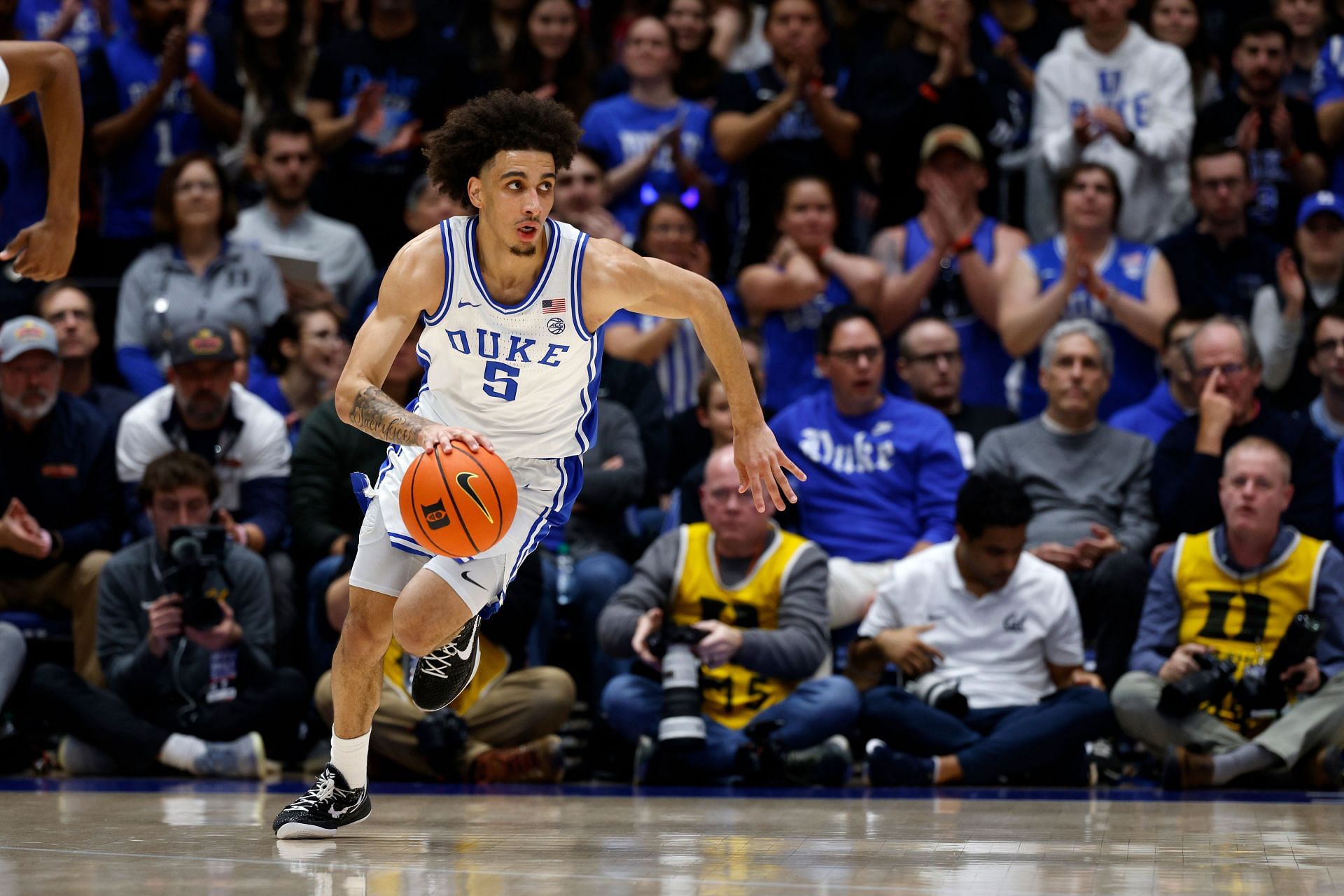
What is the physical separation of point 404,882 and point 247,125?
734 centimetres

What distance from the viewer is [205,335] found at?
7762mm

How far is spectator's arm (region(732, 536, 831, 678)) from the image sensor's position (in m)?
6.91

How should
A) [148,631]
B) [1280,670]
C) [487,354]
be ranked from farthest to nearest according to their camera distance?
1. [148,631]
2. [1280,670]
3. [487,354]

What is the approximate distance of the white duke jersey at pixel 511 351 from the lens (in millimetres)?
5051

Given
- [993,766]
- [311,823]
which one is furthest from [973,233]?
[311,823]

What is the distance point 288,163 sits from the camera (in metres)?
9.40

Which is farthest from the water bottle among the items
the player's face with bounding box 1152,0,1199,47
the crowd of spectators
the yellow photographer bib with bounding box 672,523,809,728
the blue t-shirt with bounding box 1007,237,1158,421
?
the player's face with bounding box 1152,0,1199,47

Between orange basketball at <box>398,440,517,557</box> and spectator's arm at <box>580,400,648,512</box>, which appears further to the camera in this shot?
spectator's arm at <box>580,400,648,512</box>

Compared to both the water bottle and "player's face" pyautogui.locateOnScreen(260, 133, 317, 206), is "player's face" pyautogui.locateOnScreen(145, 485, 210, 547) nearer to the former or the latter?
the water bottle

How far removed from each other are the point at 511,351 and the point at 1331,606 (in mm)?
3841

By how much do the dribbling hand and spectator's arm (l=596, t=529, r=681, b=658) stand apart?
2649 millimetres

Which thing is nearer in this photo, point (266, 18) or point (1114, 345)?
point (1114, 345)

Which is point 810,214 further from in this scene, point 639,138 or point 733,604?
point 733,604

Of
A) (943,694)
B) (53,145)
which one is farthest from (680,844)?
(53,145)
